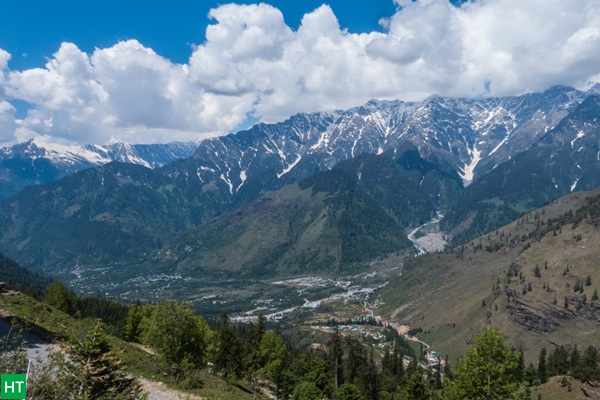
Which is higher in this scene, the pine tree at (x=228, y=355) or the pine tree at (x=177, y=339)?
the pine tree at (x=177, y=339)

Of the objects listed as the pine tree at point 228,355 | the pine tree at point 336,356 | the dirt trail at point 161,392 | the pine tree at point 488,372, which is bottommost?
the pine tree at point 336,356

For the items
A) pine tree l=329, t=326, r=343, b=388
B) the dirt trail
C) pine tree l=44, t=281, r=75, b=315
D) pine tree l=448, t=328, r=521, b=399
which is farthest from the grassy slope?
pine tree l=329, t=326, r=343, b=388

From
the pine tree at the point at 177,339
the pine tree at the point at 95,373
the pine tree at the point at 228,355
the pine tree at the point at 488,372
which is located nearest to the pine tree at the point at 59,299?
the pine tree at the point at 228,355

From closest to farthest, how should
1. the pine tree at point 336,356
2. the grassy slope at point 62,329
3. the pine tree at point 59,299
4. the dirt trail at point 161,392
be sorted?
1. the dirt trail at point 161,392
2. the grassy slope at point 62,329
3. the pine tree at point 336,356
4. the pine tree at point 59,299

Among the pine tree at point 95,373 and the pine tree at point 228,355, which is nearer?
the pine tree at point 95,373

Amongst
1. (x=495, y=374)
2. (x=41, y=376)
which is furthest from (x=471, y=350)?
(x=41, y=376)

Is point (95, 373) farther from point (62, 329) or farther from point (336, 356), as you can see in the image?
point (336, 356)

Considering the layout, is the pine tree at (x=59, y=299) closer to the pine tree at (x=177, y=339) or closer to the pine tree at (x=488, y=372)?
the pine tree at (x=177, y=339)

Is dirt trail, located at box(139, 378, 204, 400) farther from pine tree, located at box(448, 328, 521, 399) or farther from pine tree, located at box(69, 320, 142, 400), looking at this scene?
pine tree, located at box(448, 328, 521, 399)

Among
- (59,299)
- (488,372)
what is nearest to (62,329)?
(488,372)

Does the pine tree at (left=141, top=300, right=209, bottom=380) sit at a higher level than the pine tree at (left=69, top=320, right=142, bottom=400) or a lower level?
lower

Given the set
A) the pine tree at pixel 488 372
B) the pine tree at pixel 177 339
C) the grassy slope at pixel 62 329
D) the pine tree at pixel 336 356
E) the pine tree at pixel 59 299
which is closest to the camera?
the pine tree at pixel 488 372

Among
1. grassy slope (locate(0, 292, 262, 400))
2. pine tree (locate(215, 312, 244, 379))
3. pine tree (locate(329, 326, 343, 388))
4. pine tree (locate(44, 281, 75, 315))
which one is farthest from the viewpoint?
pine tree (locate(44, 281, 75, 315))

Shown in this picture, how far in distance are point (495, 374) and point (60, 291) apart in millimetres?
124013
